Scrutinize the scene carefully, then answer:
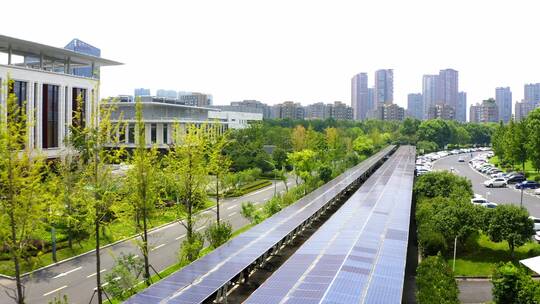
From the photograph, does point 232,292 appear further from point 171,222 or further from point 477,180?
point 477,180

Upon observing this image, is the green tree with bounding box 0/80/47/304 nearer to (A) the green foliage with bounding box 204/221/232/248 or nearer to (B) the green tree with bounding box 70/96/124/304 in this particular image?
(B) the green tree with bounding box 70/96/124/304

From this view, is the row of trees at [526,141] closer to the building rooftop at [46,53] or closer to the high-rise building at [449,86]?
the building rooftop at [46,53]

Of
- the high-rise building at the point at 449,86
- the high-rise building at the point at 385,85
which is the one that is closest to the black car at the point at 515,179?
the high-rise building at the point at 385,85

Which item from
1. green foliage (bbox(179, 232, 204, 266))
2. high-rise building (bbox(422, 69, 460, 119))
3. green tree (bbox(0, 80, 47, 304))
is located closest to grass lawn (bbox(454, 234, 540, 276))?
green foliage (bbox(179, 232, 204, 266))

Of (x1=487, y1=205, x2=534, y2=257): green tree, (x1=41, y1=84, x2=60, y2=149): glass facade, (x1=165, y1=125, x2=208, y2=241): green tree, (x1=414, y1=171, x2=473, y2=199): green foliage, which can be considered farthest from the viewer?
(x1=41, y1=84, x2=60, y2=149): glass facade

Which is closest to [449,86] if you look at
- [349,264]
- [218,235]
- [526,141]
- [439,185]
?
[526,141]

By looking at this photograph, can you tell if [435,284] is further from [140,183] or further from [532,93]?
[532,93]
